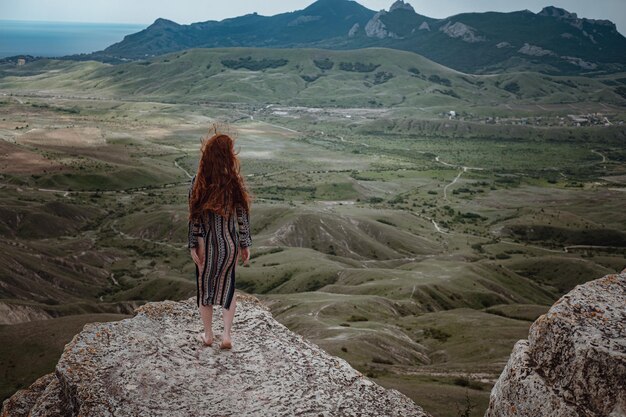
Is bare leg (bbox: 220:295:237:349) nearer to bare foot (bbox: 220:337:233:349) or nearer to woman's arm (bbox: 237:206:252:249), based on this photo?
bare foot (bbox: 220:337:233:349)

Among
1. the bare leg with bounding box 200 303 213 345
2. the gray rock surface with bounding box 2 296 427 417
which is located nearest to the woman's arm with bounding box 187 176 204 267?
the bare leg with bounding box 200 303 213 345

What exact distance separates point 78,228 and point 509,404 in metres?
176

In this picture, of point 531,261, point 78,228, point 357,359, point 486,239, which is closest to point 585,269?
point 531,261

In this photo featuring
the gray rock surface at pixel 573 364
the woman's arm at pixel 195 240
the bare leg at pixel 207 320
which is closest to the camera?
the gray rock surface at pixel 573 364

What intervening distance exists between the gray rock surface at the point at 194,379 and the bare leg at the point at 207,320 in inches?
12.2

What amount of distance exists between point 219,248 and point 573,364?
10.3 m

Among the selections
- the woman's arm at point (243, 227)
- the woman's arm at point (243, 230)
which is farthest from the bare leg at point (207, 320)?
the woman's arm at point (243, 227)

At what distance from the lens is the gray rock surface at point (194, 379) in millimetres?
14094

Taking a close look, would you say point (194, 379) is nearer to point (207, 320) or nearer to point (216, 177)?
point (207, 320)

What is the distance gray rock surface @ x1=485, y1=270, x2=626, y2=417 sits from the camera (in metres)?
12.3

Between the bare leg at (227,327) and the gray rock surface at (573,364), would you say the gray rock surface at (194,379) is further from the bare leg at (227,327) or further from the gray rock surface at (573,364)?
the gray rock surface at (573,364)

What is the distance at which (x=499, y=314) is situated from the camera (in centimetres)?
10794

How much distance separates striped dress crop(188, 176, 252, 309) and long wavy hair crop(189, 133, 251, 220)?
0.39 metres

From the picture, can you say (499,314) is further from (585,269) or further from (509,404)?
(509,404)
